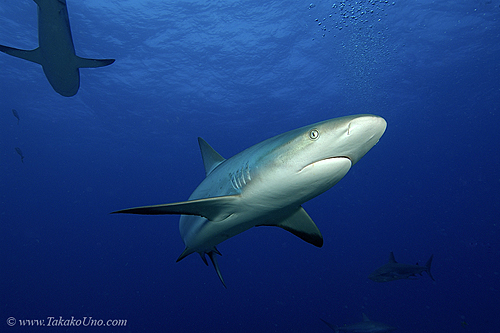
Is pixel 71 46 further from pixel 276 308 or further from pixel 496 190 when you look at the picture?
pixel 496 190

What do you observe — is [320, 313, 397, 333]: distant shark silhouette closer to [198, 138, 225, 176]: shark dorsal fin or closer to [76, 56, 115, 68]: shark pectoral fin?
[198, 138, 225, 176]: shark dorsal fin

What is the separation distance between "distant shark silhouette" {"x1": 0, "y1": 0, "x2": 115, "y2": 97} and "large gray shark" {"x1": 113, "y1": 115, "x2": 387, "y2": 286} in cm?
423

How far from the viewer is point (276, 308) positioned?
29.1 meters

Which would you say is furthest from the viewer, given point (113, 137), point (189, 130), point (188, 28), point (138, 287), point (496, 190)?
point (496, 190)

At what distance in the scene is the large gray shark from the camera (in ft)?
5.12

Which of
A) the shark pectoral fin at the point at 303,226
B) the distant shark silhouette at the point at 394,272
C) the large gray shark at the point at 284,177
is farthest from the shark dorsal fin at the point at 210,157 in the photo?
the distant shark silhouette at the point at 394,272

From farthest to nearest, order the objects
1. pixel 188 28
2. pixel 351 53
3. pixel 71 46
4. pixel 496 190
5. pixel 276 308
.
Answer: pixel 496 190
pixel 276 308
pixel 351 53
pixel 188 28
pixel 71 46

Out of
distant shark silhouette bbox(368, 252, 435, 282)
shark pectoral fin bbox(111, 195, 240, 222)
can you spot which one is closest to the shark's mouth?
shark pectoral fin bbox(111, 195, 240, 222)

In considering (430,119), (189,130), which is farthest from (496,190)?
(189,130)

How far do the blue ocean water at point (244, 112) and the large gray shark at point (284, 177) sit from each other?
9.28 metres

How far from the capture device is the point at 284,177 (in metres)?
1.91

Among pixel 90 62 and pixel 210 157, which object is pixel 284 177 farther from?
pixel 90 62

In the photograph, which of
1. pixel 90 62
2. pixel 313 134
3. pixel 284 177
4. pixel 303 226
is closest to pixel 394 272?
pixel 303 226

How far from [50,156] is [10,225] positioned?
48480 millimetres
